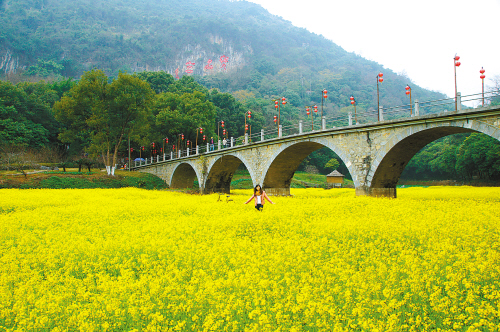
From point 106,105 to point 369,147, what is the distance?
26.5 meters

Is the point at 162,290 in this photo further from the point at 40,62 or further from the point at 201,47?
the point at 201,47

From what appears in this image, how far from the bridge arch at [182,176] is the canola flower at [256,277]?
29.4m

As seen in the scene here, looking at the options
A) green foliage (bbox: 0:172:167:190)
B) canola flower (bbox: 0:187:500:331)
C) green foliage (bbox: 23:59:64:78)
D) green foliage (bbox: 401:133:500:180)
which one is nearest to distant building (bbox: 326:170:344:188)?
green foliage (bbox: 401:133:500:180)

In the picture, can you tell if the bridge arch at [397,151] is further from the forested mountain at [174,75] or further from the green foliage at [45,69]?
the green foliage at [45,69]

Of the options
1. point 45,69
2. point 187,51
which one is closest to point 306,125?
point 45,69

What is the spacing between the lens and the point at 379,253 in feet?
19.1

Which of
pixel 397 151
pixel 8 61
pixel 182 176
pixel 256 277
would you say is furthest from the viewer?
→ pixel 8 61

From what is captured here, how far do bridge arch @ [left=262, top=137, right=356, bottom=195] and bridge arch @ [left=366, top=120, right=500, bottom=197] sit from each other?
13.0ft

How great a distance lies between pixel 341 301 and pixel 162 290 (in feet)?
7.61

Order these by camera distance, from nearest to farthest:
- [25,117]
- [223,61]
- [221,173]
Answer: [221,173] → [25,117] → [223,61]

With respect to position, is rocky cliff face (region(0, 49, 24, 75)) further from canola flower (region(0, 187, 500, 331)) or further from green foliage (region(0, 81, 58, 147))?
canola flower (region(0, 187, 500, 331))

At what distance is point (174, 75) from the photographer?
13988 centimetres

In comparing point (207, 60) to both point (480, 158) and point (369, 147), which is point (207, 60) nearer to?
point (480, 158)

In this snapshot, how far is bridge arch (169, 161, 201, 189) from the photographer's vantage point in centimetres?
3862
